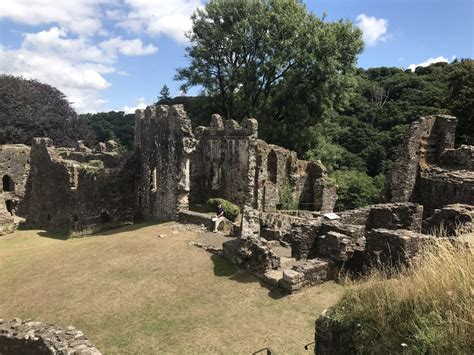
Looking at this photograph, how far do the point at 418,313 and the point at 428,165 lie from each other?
1611 centimetres

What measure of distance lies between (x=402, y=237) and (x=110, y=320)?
784 centimetres

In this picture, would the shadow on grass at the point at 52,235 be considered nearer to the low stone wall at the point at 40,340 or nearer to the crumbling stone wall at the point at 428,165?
the low stone wall at the point at 40,340

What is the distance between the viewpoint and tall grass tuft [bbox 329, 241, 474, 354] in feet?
15.2

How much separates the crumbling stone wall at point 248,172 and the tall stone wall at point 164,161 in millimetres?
2820

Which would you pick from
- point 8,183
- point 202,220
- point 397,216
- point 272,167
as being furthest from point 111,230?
point 8,183

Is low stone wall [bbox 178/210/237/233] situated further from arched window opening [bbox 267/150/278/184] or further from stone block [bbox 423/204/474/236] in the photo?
arched window opening [bbox 267/150/278/184]

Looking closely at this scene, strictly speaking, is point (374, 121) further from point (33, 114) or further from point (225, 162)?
point (33, 114)

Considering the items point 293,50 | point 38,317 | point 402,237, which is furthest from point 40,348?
point 293,50

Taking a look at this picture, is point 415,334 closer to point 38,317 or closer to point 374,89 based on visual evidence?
point 38,317

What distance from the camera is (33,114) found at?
53438mm

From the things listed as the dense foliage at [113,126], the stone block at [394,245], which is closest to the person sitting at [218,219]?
the stone block at [394,245]

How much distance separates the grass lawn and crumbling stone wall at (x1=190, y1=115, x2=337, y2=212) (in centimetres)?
629

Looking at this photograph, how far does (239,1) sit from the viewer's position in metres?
33.9

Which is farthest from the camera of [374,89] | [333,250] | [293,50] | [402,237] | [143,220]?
[374,89]
